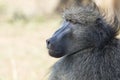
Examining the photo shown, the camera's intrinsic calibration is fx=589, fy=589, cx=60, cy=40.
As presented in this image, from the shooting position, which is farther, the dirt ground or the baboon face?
the dirt ground

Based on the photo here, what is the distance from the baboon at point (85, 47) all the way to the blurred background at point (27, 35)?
1.15ft

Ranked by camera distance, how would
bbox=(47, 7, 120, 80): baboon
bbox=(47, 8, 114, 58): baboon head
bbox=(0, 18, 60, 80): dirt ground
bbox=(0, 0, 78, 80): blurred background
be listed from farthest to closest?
1. bbox=(0, 0, 78, 80): blurred background
2. bbox=(0, 18, 60, 80): dirt ground
3. bbox=(47, 8, 114, 58): baboon head
4. bbox=(47, 7, 120, 80): baboon

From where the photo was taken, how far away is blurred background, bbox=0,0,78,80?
756 centimetres

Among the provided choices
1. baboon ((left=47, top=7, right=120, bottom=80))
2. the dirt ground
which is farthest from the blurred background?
baboon ((left=47, top=7, right=120, bottom=80))

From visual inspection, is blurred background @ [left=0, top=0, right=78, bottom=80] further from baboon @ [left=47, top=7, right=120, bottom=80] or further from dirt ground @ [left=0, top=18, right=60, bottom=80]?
baboon @ [left=47, top=7, right=120, bottom=80]

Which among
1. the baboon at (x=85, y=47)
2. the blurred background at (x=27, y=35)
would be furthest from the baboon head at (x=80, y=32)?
the blurred background at (x=27, y=35)


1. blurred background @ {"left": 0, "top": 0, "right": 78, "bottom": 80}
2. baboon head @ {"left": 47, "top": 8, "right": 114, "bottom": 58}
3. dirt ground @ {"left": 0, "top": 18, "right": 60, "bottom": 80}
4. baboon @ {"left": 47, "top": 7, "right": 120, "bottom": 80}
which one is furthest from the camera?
blurred background @ {"left": 0, "top": 0, "right": 78, "bottom": 80}

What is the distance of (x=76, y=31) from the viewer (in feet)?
16.7

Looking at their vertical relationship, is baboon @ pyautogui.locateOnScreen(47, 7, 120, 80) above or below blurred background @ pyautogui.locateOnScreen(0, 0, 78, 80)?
above

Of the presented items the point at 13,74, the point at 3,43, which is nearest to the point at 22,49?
the point at 3,43

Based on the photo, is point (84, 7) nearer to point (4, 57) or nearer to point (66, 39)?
point (66, 39)

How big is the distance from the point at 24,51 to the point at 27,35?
2.52 meters

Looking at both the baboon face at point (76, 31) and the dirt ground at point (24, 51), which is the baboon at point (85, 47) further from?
the dirt ground at point (24, 51)

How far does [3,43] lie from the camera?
10.5 metres
